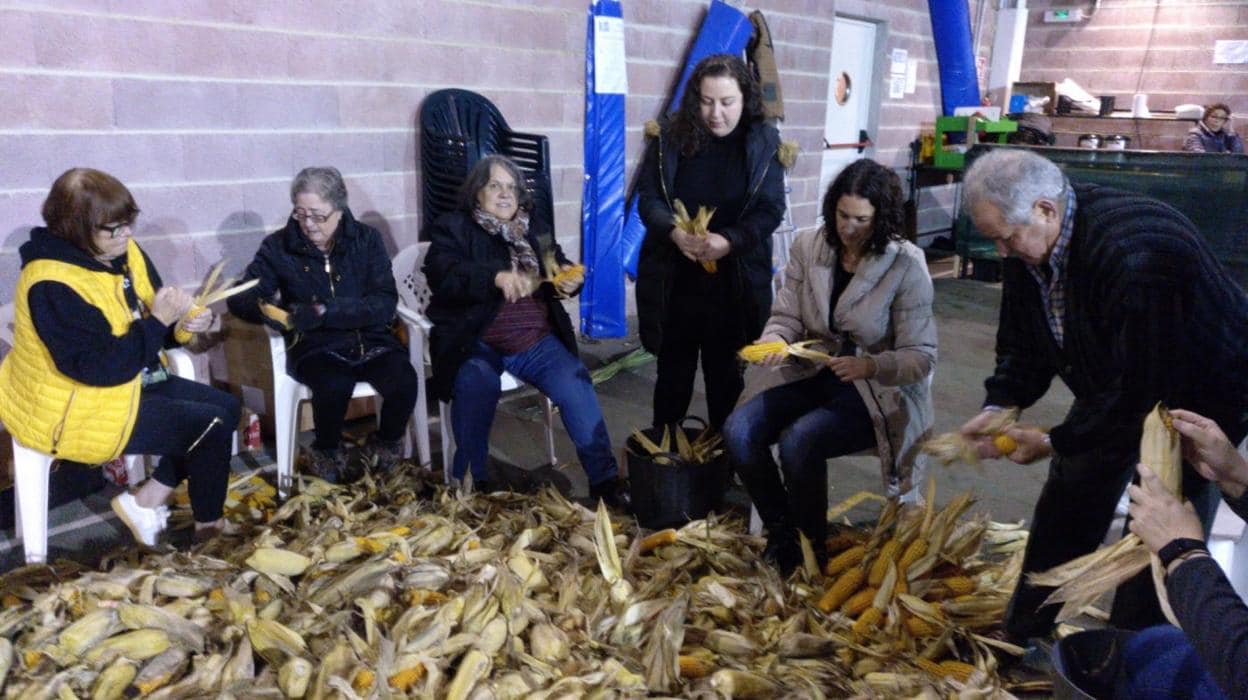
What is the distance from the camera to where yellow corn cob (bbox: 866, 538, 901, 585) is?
2.52m

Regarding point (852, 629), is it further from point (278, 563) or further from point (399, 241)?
point (399, 241)

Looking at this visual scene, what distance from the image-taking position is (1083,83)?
36.1 feet

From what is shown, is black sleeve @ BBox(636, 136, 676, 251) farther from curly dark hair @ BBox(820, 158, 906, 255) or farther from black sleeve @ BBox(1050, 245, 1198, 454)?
black sleeve @ BBox(1050, 245, 1198, 454)

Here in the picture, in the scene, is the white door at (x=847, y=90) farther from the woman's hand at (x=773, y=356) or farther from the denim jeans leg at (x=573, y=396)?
the woman's hand at (x=773, y=356)

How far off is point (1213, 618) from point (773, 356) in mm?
1547

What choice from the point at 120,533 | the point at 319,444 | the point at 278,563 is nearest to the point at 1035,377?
the point at 278,563

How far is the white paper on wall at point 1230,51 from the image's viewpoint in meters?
9.69

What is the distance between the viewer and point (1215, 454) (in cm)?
172

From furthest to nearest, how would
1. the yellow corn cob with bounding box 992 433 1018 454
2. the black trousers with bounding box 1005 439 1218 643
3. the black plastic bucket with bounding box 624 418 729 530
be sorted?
the black plastic bucket with bounding box 624 418 729 530 < the yellow corn cob with bounding box 992 433 1018 454 < the black trousers with bounding box 1005 439 1218 643

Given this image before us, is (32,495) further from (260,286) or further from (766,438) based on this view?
(766,438)

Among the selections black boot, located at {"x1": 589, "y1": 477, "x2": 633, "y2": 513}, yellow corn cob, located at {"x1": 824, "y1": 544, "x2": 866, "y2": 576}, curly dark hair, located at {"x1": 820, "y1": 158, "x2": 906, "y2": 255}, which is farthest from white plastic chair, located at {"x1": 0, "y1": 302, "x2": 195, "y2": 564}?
curly dark hair, located at {"x1": 820, "y1": 158, "x2": 906, "y2": 255}

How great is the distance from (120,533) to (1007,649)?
2794 millimetres

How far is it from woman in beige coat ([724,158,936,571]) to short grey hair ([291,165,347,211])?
5.28 ft

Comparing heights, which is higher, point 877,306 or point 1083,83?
point 1083,83
